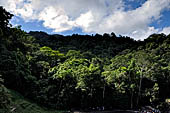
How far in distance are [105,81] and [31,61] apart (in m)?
10.5

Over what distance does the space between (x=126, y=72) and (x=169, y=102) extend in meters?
7.56

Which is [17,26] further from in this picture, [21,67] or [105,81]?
[105,81]

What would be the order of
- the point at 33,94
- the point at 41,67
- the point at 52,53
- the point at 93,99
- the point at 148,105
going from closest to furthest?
the point at 33,94 → the point at 93,99 → the point at 41,67 → the point at 148,105 → the point at 52,53

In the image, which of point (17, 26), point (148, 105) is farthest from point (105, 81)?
point (17, 26)

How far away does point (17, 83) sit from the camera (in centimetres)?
1561

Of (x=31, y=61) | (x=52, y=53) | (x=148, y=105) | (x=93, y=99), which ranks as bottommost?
(x=148, y=105)

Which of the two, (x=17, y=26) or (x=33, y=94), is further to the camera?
(x=17, y=26)

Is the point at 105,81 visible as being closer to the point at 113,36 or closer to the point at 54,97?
the point at 54,97

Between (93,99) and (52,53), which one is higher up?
(52,53)

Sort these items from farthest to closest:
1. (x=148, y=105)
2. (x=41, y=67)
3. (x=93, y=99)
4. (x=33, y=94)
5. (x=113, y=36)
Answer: (x=113, y=36) < (x=148, y=105) < (x=41, y=67) < (x=93, y=99) < (x=33, y=94)

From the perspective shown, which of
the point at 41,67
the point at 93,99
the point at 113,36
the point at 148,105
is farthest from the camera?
the point at 113,36

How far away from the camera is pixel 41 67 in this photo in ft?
60.5

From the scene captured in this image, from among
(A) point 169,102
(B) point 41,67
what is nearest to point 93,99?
(B) point 41,67

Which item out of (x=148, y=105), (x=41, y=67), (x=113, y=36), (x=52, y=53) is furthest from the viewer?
(x=113, y=36)
